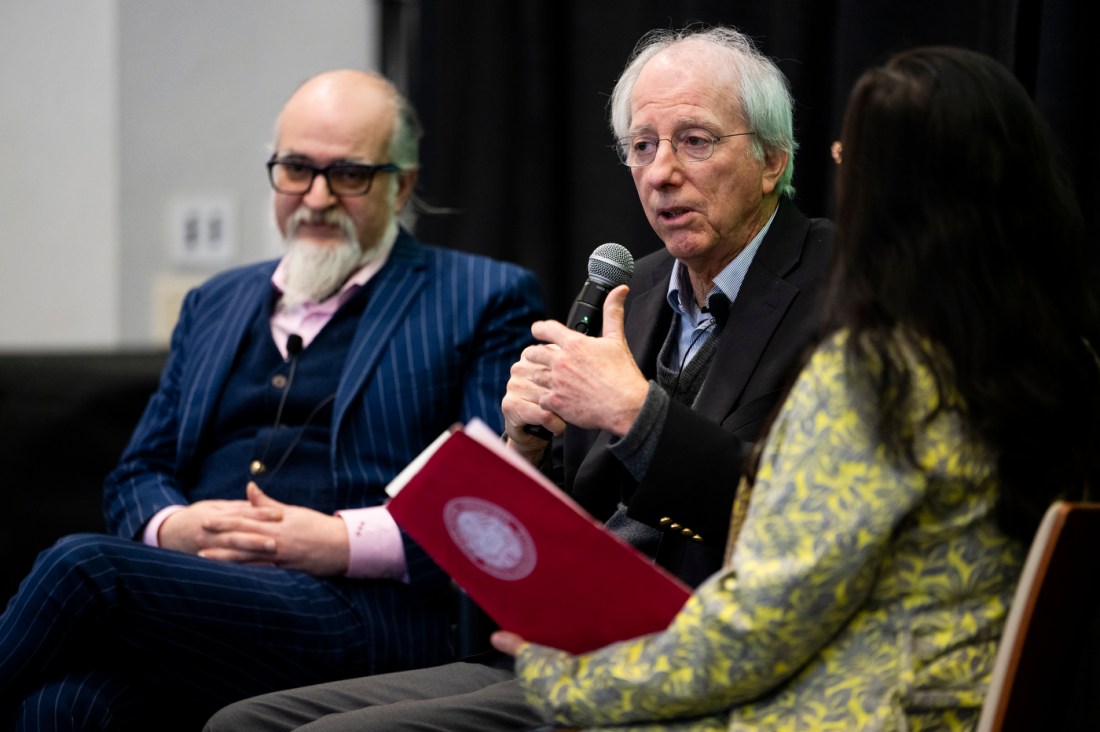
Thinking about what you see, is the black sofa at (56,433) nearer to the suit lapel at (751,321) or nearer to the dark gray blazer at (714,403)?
the dark gray blazer at (714,403)

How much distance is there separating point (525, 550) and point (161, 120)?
3.20m

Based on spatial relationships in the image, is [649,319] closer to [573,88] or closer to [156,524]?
[156,524]

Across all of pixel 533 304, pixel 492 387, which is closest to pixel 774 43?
pixel 533 304

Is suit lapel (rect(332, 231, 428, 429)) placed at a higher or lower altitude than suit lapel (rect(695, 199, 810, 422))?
lower

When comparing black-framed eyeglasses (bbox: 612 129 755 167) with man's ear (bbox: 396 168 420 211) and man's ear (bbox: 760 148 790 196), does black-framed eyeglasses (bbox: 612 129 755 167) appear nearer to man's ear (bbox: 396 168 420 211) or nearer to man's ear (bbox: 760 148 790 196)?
man's ear (bbox: 760 148 790 196)

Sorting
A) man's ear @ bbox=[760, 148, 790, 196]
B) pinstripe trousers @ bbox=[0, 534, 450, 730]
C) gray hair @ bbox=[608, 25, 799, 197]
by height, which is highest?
gray hair @ bbox=[608, 25, 799, 197]

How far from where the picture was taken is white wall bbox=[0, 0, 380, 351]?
159 inches

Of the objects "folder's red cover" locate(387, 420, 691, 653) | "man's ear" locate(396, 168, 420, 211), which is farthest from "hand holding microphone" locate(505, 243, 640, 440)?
"man's ear" locate(396, 168, 420, 211)

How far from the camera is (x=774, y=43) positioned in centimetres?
263

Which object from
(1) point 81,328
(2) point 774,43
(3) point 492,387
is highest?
(2) point 774,43

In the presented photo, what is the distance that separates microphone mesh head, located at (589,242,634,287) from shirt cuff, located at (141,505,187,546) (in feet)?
3.44

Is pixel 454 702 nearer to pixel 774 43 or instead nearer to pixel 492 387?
pixel 492 387

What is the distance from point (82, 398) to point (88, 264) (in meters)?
1.21

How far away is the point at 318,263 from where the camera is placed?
2.53 meters
